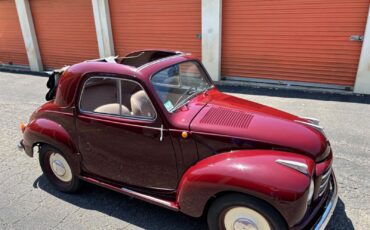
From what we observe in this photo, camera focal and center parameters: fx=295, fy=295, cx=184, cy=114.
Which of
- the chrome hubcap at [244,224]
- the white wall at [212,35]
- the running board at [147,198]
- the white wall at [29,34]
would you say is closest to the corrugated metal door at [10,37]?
the white wall at [29,34]

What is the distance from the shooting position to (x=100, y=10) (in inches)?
391

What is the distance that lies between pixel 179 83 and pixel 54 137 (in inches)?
66.4

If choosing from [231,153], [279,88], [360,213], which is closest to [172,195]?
[231,153]

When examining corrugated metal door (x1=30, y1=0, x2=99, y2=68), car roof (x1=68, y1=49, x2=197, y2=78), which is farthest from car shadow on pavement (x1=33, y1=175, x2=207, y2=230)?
corrugated metal door (x1=30, y1=0, x2=99, y2=68)

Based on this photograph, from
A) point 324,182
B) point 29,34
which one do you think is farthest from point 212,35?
point 29,34

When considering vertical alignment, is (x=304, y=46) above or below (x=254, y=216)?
above

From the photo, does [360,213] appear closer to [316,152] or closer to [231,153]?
[316,152]

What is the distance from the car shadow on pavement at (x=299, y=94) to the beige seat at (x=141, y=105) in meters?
5.20

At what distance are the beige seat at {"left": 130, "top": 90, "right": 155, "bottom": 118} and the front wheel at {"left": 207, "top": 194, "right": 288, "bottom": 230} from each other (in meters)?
1.11

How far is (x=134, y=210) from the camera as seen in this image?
3529 millimetres

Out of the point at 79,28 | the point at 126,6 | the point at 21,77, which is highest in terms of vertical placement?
the point at 126,6

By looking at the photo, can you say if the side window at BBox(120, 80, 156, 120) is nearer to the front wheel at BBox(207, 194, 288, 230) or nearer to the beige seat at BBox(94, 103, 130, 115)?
the beige seat at BBox(94, 103, 130, 115)

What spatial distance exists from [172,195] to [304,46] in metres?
6.10

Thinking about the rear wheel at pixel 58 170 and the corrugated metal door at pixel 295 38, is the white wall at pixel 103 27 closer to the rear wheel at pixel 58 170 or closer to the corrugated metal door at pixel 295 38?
the corrugated metal door at pixel 295 38
